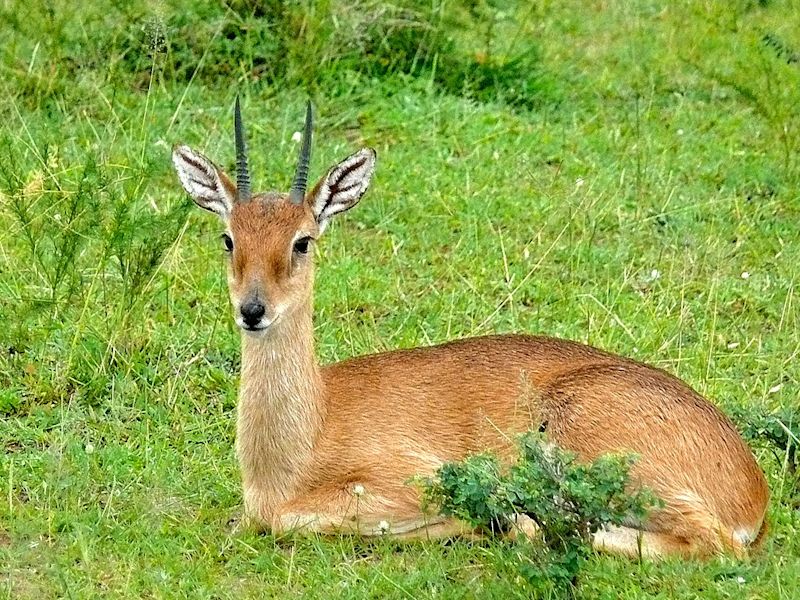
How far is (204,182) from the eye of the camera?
6.04 metres

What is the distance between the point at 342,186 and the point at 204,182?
0.53 meters

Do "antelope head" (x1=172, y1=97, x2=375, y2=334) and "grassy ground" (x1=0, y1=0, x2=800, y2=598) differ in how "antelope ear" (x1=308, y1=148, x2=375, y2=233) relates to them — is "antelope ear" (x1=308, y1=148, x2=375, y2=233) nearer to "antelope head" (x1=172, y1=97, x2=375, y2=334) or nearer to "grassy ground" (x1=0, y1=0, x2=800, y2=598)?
"antelope head" (x1=172, y1=97, x2=375, y2=334)

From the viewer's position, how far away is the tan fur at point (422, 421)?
543cm

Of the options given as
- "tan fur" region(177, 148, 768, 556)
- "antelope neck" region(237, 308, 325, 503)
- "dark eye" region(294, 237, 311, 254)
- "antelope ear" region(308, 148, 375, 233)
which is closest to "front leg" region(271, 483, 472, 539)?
"tan fur" region(177, 148, 768, 556)

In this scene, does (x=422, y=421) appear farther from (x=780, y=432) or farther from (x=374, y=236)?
(x=374, y=236)

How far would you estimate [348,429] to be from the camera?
19.5 ft

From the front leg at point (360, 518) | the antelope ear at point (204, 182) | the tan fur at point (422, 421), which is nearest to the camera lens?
the tan fur at point (422, 421)

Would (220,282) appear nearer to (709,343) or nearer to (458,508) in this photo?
(709,343)

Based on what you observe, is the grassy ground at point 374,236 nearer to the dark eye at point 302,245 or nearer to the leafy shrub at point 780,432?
the leafy shrub at point 780,432

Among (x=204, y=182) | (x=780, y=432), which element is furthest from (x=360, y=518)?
(x=780, y=432)

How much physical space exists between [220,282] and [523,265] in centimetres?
153

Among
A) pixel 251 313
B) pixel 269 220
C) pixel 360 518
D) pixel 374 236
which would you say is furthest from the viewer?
pixel 374 236

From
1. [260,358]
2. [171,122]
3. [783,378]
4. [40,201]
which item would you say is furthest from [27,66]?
[783,378]

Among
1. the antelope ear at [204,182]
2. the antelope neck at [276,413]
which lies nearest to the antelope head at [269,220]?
the antelope ear at [204,182]
